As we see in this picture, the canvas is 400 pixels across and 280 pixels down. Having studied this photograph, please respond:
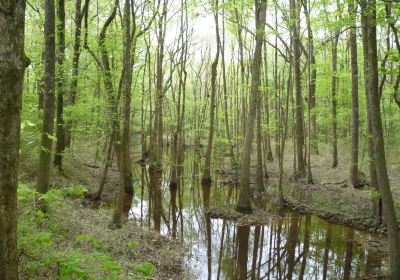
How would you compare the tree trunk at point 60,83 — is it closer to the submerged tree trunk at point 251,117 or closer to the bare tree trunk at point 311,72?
the submerged tree trunk at point 251,117

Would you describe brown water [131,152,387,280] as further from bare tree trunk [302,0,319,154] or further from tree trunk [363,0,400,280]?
bare tree trunk [302,0,319,154]

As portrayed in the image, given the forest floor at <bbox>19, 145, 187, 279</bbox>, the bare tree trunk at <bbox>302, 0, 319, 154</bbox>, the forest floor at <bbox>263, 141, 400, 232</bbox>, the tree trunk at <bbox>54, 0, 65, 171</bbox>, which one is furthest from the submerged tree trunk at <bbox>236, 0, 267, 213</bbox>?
the tree trunk at <bbox>54, 0, 65, 171</bbox>

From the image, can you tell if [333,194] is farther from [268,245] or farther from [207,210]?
[268,245]

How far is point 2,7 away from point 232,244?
8.92 meters

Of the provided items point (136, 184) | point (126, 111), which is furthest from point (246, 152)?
point (136, 184)

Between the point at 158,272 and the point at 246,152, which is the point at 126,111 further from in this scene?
the point at 246,152

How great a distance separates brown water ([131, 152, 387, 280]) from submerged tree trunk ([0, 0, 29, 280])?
5508mm

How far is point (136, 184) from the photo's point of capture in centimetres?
1919

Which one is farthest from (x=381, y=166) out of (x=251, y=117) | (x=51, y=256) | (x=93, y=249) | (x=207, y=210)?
(x=207, y=210)

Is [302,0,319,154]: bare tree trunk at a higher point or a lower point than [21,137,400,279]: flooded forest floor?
higher

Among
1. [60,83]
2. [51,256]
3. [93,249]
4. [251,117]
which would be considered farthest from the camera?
[60,83]

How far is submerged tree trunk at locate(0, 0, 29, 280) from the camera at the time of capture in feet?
8.56

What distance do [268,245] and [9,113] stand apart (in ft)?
29.2

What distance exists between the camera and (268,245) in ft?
32.9
